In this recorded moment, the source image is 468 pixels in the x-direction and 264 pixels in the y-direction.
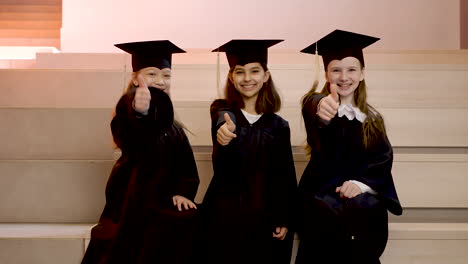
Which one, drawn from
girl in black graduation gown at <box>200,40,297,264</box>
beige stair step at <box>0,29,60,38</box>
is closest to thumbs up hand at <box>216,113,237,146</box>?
girl in black graduation gown at <box>200,40,297,264</box>

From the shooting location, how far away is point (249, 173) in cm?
210

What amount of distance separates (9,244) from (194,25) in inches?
93.4

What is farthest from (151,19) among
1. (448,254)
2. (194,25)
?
(448,254)

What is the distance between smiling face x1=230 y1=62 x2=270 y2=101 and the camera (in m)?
2.15

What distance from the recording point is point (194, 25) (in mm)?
4078

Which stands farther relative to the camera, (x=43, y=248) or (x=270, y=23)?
(x=270, y=23)

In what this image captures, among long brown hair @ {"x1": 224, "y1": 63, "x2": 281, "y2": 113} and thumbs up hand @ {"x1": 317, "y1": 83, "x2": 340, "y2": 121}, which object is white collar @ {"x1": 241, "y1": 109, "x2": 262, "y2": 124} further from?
thumbs up hand @ {"x1": 317, "y1": 83, "x2": 340, "y2": 121}

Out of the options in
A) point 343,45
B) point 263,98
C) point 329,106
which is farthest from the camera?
point 263,98

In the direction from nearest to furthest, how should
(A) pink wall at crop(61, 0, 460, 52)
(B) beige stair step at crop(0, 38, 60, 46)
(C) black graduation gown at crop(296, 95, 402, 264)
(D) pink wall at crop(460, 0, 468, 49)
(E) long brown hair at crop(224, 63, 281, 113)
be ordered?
(C) black graduation gown at crop(296, 95, 402, 264), (E) long brown hair at crop(224, 63, 281, 113), (D) pink wall at crop(460, 0, 468, 49), (A) pink wall at crop(61, 0, 460, 52), (B) beige stair step at crop(0, 38, 60, 46)

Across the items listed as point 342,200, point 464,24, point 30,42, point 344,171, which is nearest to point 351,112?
point 344,171

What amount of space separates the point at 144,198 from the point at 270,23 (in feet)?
7.63

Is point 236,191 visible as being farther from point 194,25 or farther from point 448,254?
point 194,25

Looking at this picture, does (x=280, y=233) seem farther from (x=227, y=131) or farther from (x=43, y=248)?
(x=43, y=248)

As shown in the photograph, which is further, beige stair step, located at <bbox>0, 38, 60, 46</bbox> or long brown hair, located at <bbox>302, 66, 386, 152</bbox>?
beige stair step, located at <bbox>0, 38, 60, 46</bbox>
